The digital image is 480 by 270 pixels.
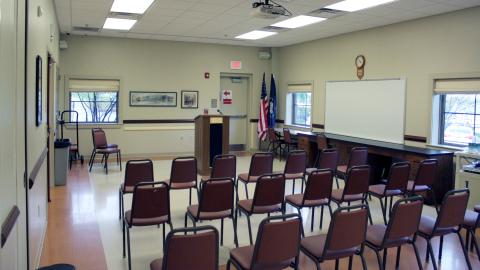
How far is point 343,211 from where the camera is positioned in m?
3.11

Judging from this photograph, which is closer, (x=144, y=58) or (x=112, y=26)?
(x=112, y=26)

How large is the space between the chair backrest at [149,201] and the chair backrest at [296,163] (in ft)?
7.82

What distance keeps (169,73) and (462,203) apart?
8.15 m

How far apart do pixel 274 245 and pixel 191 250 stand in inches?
23.6

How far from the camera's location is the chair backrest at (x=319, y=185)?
441 cm

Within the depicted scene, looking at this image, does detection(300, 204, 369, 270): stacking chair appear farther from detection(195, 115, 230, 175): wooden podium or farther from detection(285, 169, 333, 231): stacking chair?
detection(195, 115, 230, 175): wooden podium

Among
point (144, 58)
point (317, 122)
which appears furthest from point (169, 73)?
point (317, 122)

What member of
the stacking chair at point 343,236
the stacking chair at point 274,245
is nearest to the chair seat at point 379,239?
the stacking chair at point 343,236

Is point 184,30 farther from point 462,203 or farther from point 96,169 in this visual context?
point 462,203

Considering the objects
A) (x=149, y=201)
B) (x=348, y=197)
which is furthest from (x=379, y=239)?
(x=149, y=201)

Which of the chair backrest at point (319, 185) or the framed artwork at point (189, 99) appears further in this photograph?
the framed artwork at point (189, 99)

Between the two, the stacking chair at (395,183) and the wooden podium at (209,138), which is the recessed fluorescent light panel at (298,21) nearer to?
the wooden podium at (209,138)

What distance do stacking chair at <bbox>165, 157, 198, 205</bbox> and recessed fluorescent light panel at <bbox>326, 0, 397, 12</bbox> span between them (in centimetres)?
321

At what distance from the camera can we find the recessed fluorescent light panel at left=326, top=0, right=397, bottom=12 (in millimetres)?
6023
